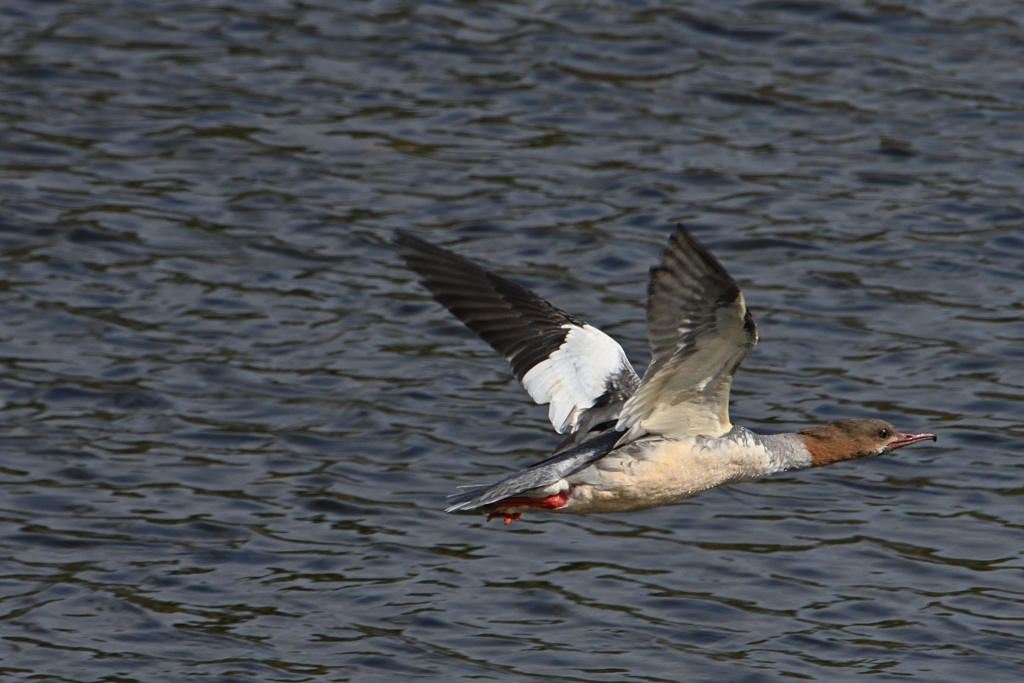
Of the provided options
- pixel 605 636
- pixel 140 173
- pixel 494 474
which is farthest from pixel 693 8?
pixel 605 636

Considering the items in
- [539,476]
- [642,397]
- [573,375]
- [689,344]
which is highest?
[689,344]

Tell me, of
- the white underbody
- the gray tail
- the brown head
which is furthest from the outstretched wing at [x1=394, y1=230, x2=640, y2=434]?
the brown head

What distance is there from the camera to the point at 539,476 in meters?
6.77

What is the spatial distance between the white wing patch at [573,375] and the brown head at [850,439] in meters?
1.01

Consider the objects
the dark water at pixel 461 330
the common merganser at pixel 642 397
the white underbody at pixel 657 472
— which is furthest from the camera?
the dark water at pixel 461 330

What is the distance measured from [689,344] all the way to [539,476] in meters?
1.14

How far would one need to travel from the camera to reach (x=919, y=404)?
943cm

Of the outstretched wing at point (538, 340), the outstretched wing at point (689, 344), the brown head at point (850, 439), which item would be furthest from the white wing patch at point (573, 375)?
the brown head at point (850, 439)

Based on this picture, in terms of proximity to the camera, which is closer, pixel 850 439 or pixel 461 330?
pixel 850 439

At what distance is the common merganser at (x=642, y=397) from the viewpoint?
19.1ft

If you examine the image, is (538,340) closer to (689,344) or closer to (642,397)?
(642,397)

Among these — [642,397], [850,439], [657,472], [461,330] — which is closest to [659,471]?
[657,472]

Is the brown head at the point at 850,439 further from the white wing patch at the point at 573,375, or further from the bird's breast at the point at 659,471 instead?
the white wing patch at the point at 573,375

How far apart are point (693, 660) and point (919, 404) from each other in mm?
2760
